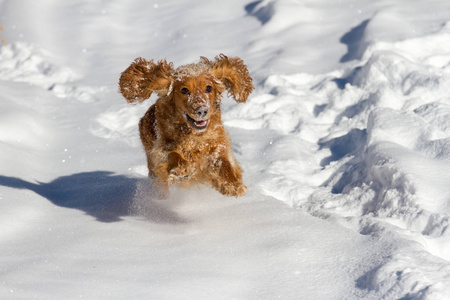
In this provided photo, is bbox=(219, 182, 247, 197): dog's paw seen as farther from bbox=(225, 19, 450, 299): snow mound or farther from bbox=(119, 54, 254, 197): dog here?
bbox=(225, 19, 450, 299): snow mound

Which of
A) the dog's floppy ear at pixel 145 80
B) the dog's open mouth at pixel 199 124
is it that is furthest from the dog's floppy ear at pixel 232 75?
the dog's open mouth at pixel 199 124

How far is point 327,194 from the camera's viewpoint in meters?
3.57

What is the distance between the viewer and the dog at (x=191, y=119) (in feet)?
10.4

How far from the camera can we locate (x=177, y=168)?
10.5 ft

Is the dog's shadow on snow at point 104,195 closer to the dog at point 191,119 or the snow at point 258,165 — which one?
the snow at point 258,165

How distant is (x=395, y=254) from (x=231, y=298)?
0.72 meters

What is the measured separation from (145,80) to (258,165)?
3.66 ft

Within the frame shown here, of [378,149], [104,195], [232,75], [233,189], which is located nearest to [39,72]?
[104,195]

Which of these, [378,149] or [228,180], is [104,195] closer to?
[228,180]

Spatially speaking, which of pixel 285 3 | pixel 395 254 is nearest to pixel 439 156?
pixel 395 254

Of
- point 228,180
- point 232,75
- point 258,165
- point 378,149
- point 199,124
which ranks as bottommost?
point 258,165

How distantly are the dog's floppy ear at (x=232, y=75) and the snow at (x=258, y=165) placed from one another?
61 cm

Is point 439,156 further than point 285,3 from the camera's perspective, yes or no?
No

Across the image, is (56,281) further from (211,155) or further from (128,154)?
(128,154)
